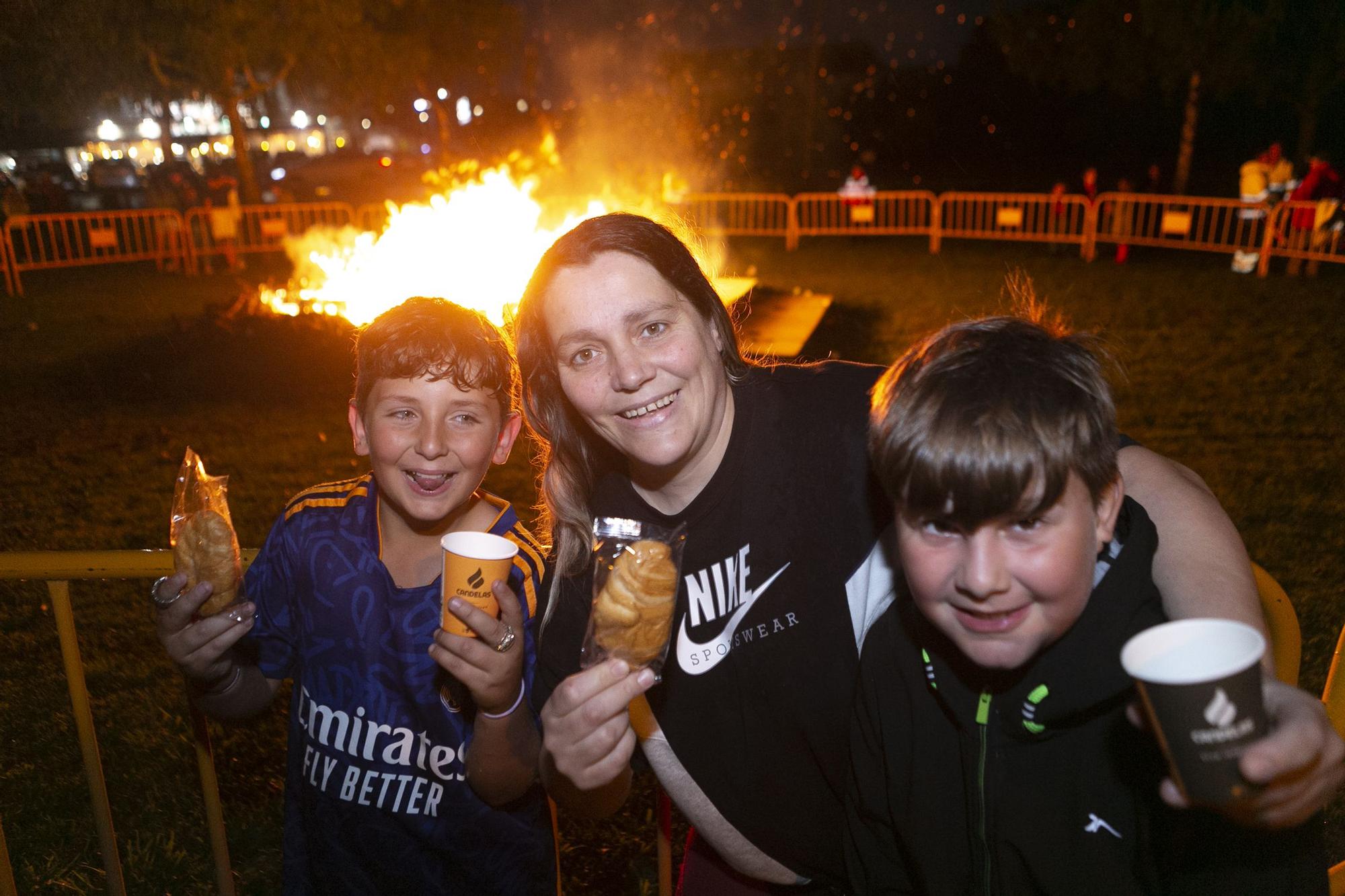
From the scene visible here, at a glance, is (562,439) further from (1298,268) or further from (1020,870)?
(1298,268)

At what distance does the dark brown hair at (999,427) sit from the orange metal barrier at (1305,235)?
17500 mm

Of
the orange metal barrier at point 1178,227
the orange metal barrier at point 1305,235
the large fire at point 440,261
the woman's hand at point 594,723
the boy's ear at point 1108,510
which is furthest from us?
the orange metal barrier at point 1178,227

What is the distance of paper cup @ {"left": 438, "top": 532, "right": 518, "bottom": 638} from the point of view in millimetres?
2084

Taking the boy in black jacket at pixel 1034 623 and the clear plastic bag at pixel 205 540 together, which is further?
the clear plastic bag at pixel 205 540

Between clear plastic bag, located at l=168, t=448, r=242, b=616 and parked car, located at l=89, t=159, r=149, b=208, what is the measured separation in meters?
29.8

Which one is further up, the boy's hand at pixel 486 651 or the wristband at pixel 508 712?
the boy's hand at pixel 486 651

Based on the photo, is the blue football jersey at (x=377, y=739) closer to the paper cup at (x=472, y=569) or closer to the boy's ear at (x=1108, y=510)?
the paper cup at (x=472, y=569)

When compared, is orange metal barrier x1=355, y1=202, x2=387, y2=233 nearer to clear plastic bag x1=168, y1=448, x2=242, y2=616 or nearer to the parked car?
the parked car

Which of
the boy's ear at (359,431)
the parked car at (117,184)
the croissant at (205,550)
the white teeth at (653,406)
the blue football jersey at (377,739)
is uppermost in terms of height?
the parked car at (117,184)

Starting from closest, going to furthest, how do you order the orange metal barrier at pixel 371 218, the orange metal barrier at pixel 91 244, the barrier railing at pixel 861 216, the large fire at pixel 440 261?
the large fire at pixel 440 261
the orange metal barrier at pixel 91 244
the orange metal barrier at pixel 371 218
the barrier railing at pixel 861 216

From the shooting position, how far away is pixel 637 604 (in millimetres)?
1888

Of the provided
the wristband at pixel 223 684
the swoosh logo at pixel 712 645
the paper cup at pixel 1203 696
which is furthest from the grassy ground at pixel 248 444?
the paper cup at pixel 1203 696

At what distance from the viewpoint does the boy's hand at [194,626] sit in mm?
2279

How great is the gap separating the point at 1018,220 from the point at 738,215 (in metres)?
7.68
